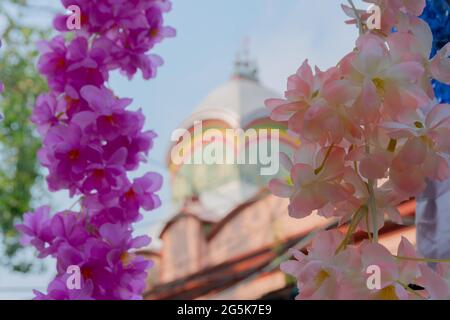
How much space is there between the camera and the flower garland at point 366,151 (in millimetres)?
423

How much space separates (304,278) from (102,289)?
0.49 metres

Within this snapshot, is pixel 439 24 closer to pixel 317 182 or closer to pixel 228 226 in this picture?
pixel 317 182

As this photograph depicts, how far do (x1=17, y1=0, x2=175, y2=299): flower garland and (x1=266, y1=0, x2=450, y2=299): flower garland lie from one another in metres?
0.44

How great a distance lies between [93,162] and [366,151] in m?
0.51

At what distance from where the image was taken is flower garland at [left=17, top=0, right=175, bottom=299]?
35.0 inches

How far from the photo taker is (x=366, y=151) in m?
0.46

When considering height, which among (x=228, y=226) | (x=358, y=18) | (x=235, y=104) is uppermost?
(x=235, y=104)

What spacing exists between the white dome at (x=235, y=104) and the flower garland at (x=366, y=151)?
5.49 metres

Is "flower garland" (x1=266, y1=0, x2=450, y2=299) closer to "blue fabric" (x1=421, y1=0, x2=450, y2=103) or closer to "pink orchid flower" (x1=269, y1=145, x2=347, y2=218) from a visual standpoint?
"pink orchid flower" (x1=269, y1=145, x2=347, y2=218)

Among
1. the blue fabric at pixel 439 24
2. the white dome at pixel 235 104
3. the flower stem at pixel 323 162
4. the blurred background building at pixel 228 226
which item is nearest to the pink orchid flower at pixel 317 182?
the flower stem at pixel 323 162

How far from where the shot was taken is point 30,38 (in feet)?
19.6

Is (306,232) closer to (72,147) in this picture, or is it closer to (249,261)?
(249,261)

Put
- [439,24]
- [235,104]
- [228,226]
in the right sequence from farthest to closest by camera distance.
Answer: [235,104], [228,226], [439,24]

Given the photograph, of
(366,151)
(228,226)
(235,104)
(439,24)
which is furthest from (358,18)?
(235,104)
